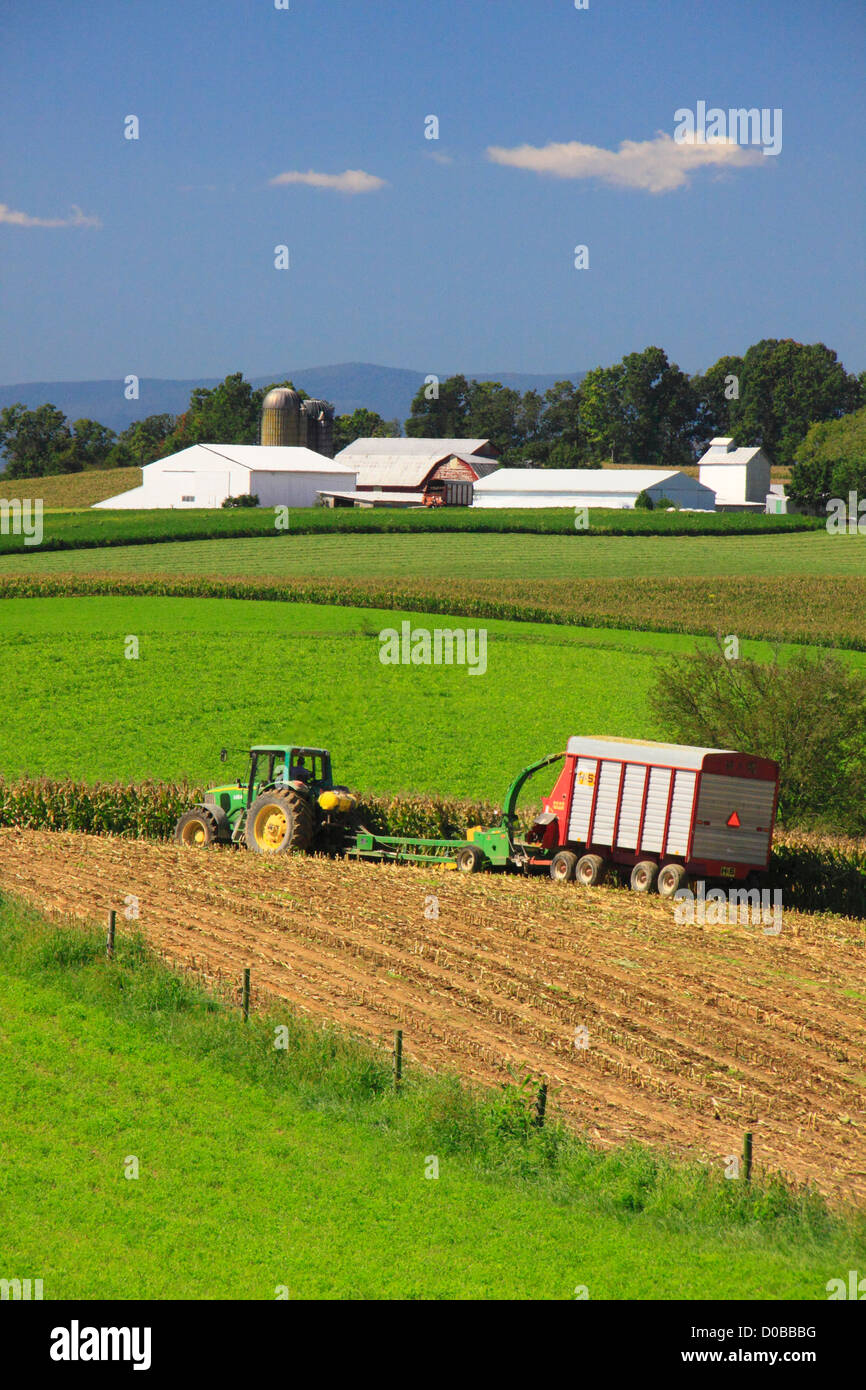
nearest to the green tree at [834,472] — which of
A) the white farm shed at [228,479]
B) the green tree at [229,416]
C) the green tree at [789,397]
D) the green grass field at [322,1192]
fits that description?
the white farm shed at [228,479]

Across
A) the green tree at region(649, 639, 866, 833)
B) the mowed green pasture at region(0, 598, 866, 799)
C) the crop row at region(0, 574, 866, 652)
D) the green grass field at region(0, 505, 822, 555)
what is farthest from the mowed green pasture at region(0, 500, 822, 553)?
the green tree at region(649, 639, 866, 833)

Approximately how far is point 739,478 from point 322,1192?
137914mm

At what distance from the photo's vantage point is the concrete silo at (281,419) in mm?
138250

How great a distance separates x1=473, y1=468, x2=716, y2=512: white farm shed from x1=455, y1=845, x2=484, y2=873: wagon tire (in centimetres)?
9620

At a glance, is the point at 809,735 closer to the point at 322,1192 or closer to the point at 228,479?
the point at 322,1192

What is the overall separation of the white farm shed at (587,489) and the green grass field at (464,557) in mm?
25422

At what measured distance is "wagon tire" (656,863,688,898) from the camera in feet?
75.7

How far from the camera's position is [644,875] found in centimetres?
2362

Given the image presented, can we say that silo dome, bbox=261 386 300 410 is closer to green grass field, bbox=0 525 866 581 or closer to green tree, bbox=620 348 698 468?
green grass field, bbox=0 525 866 581

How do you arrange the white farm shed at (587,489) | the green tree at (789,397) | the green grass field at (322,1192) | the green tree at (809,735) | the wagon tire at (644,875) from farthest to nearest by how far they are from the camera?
the green tree at (789,397), the white farm shed at (587,489), the green tree at (809,735), the wagon tire at (644,875), the green grass field at (322,1192)

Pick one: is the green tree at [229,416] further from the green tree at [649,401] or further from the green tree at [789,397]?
the green tree at [789,397]

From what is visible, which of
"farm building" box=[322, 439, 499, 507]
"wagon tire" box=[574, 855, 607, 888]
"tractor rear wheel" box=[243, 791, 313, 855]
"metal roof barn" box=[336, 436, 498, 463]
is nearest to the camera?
"wagon tire" box=[574, 855, 607, 888]
